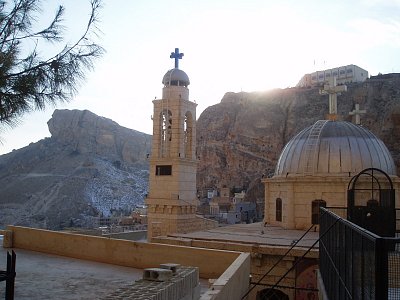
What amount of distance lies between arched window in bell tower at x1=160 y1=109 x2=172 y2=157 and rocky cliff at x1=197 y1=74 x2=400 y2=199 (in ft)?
182

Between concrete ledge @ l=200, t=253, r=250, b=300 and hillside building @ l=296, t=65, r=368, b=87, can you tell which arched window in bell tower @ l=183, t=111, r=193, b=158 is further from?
hillside building @ l=296, t=65, r=368, b=87

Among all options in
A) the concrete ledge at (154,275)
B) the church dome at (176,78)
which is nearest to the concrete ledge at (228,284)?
the concrete ledge at (154,275)

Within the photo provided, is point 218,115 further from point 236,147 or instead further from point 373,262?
point 373,262

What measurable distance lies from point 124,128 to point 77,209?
83.3m

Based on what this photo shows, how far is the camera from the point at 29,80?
8102 mm

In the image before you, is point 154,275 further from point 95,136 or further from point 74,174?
point 95,136

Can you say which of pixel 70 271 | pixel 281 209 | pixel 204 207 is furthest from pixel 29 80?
pixel 204 207

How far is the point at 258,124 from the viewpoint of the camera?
96.1m

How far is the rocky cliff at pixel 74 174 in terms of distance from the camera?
107 m

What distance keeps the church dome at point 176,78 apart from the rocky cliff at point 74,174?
65.7m

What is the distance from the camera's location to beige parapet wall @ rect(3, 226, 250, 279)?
36.1 ft

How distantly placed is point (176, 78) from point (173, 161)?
551cm

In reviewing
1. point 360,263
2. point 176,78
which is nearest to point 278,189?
point 176,78

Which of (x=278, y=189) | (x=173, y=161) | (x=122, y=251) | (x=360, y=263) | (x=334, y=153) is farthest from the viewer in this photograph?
(x=173, y=161)
